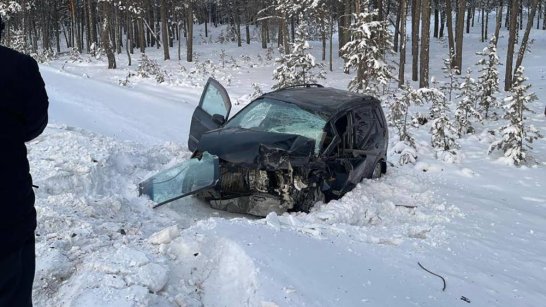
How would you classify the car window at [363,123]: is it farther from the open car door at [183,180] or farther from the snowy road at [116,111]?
the snowy road at [116,111]

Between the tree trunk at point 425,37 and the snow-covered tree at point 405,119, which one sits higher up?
the tree trunk at point 425,37

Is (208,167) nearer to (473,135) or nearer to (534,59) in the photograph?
(473,135)

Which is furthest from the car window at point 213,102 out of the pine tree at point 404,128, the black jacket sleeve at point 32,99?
the black jacket sleeve at point 32,99

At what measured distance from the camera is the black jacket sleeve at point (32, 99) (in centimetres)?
221

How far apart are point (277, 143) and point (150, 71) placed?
59.0 ft

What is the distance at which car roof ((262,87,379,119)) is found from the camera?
23.3 ft

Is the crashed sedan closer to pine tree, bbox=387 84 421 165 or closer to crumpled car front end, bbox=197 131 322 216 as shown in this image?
crumpled car front end, bbox=197 131 322 216

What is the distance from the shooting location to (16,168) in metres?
2.24

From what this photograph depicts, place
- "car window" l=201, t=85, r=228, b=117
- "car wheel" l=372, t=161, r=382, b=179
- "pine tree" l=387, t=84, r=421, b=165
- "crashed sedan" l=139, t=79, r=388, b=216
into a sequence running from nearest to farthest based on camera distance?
"crashed sedan" l=139, t=79, r=388, b=216, "car window" l=201, t=85, r=228, b=117, "car wheel" l=372, t=161, r=382, b=179, "pine tree" l=387, t=84, r=421, b=165

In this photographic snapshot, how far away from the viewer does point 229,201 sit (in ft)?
20.2

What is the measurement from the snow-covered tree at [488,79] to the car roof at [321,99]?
335 inches

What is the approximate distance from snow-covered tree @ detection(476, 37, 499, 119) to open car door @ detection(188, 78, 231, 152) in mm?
10256

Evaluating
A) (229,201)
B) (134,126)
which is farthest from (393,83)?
(229,201)

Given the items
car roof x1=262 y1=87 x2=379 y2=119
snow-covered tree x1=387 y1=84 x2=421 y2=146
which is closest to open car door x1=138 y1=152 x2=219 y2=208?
car roof x1=262 y1=87 x2=379 y2=119
